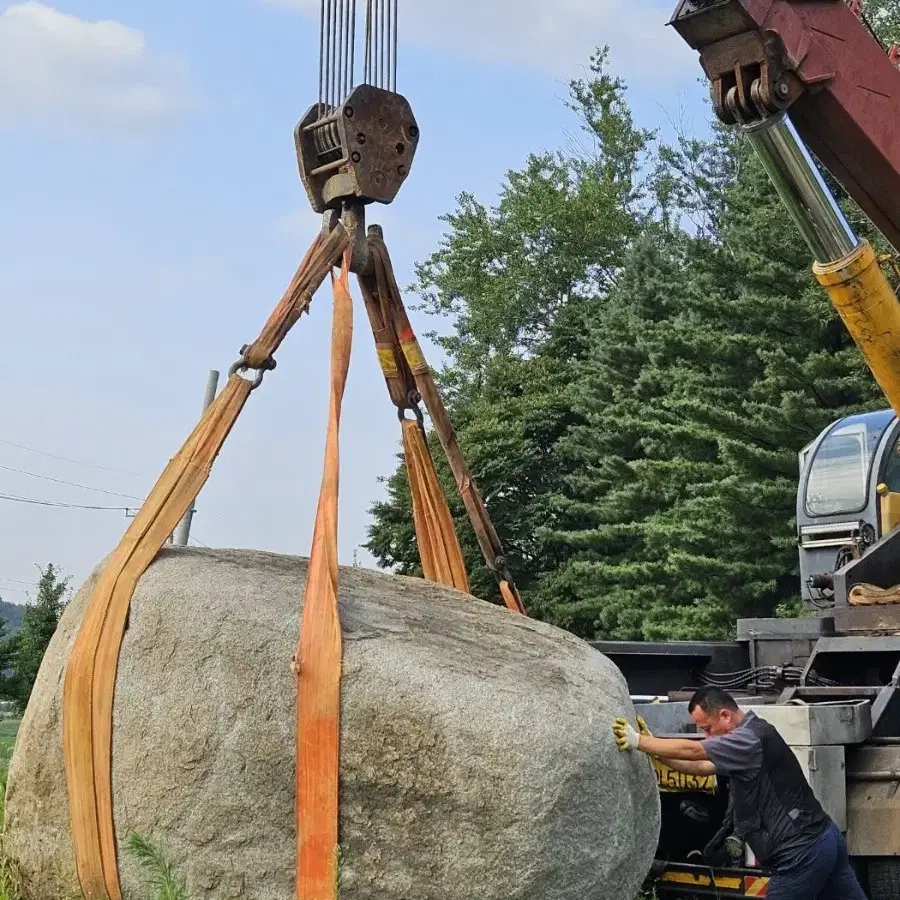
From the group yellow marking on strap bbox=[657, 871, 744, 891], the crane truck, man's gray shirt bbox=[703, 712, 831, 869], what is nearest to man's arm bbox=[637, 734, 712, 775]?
man's gray shirt bbox=[703, 712, 831, 869]

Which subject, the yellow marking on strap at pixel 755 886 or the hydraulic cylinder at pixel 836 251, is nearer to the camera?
the yellow marking on strap at pixel 755 886

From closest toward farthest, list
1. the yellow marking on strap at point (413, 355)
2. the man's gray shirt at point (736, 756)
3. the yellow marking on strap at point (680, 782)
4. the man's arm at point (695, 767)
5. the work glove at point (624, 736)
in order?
the work glove at point (624, 736) → the man's arm at point (695, 767) → the man's gray shirt at point (736, 756) → the yellow marking on strap at point (413, 355) → the yellow marking on strap at point (680, 782)

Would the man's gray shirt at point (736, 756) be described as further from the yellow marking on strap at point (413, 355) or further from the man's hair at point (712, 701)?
the yellow marking on strap at point (413, 355)

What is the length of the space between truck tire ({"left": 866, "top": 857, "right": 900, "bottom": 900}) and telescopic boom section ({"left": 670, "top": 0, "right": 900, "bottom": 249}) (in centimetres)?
303

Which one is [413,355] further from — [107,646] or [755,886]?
[755,886]

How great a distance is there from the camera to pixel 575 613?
29703 mm

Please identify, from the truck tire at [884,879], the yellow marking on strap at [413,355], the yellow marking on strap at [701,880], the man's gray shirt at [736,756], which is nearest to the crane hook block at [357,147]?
the yellow marking on strap at [413,355]

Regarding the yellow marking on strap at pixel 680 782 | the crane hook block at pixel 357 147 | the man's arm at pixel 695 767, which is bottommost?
the yellow marking on strap at pixel 680 782

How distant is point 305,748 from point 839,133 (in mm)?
4002

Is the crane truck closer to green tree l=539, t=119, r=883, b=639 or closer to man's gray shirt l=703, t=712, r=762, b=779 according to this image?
man's gray shirt l=703, t=712, r=762, b=779

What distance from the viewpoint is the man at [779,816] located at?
525 cm

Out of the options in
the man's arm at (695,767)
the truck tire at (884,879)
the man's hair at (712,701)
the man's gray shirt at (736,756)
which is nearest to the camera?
the man's arm at (695,767)

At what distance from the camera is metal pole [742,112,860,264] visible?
619 centimetres

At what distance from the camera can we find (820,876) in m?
5.26
